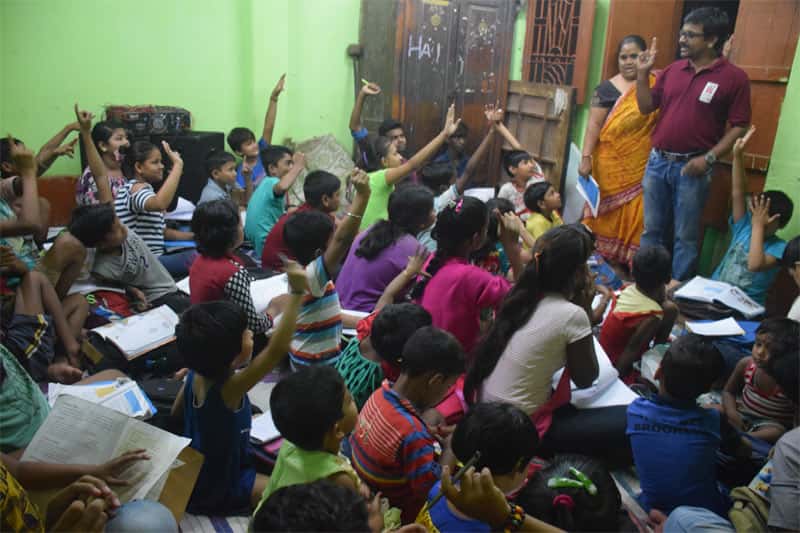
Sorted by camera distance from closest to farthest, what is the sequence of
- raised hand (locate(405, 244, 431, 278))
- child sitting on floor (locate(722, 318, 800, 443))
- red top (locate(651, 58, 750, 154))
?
child sitting on floor (locate(722, 318, 800, 443))
raised hand (locate(405, 244, 431, 278))
red top (locate(651, 58, 750, 154))

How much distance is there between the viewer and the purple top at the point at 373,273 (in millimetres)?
2773

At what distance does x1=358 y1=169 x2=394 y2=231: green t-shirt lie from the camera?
138 inches

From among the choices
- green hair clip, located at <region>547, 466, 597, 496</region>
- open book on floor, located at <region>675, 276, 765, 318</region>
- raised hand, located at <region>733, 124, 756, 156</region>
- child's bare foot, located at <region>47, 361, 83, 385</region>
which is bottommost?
child's bare foot, located at <region>47, 361, 83, 385</region>

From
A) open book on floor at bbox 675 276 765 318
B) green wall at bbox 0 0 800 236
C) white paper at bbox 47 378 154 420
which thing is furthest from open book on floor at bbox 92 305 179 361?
open book on floor at bbox 675 276 765 318

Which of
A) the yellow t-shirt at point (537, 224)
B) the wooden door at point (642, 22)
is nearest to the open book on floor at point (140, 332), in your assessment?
the yellow t-shirt at point (537, 224)

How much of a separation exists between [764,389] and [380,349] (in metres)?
1.34

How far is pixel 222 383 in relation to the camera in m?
1.74

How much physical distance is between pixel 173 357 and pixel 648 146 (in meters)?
3.18

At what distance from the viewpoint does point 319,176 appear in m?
3.30

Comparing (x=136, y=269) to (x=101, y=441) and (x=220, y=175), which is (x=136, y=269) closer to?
(x=220, y=175)

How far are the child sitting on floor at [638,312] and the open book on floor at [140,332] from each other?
1.79m

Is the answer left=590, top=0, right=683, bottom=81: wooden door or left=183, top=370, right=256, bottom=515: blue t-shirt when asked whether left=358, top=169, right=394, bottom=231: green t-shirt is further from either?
left=590, top=0, right=683, bottom=81: wooden door

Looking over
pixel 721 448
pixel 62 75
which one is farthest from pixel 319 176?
pixel 62 75

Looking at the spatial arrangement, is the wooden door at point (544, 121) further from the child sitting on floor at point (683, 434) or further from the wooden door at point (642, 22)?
→ the child sitting on floor at point (683, 434)
